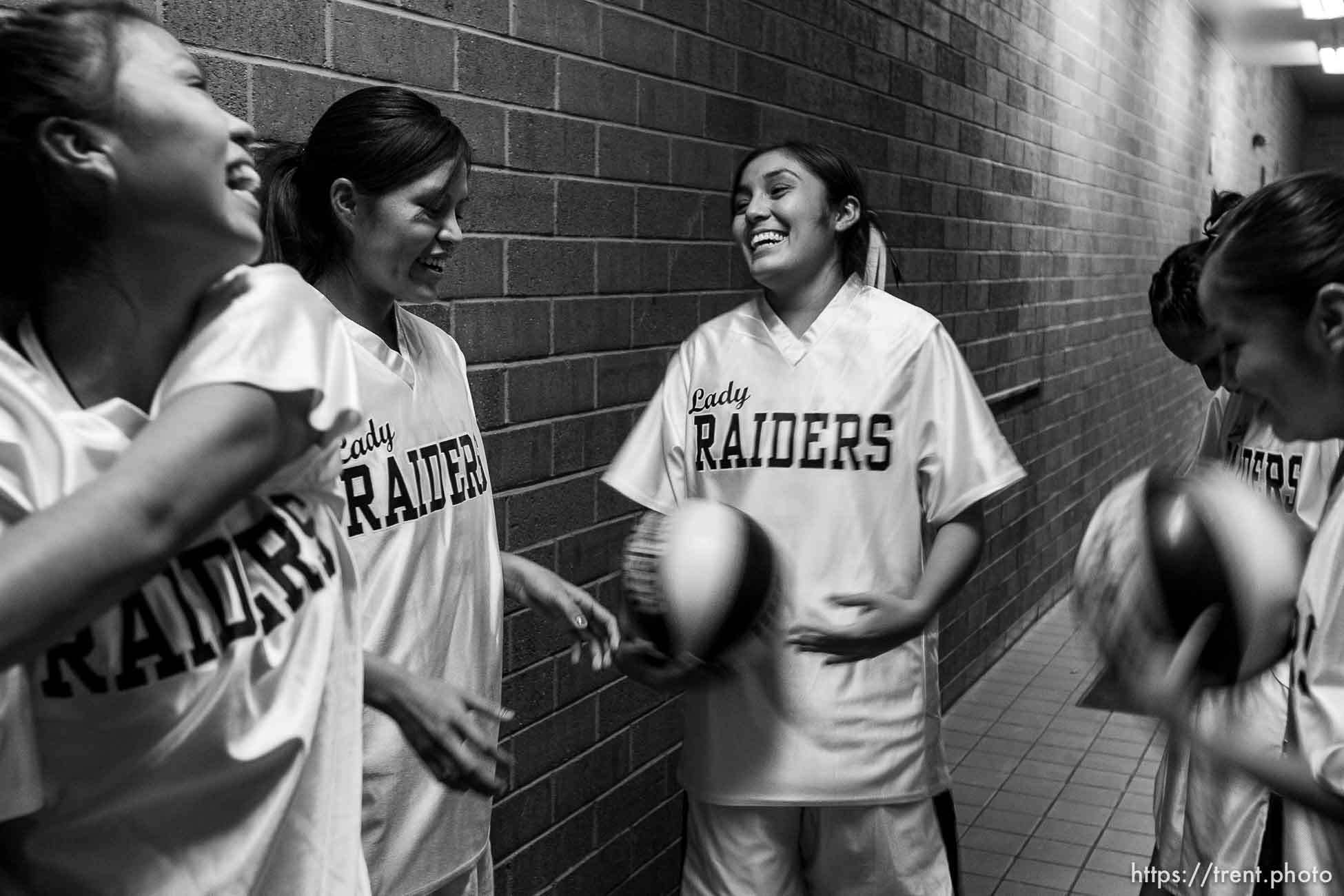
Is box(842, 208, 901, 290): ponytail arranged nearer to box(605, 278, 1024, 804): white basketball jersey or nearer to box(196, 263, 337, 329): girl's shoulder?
box(605, 278, 1024, 804): white basketball jersey

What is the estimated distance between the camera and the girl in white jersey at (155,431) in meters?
1.05

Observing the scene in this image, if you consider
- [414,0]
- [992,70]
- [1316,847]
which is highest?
[992,70]

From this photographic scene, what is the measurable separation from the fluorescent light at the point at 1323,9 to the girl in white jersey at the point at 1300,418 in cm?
1036

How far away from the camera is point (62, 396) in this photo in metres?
1.10

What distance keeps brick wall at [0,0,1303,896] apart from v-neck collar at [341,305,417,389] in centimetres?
39

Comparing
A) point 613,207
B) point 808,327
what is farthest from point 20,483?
point 613,207

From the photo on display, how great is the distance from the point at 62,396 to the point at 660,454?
1616 millimetres

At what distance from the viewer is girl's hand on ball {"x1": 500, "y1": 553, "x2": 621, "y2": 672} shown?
2.12 meters

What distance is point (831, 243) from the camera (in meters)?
2.62

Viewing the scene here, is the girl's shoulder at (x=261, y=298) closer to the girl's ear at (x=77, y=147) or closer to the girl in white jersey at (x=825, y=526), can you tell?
the girl's ear at (x=77, y=147)

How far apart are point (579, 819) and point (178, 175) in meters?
2.23

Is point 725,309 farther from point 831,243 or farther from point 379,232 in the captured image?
point 379,232

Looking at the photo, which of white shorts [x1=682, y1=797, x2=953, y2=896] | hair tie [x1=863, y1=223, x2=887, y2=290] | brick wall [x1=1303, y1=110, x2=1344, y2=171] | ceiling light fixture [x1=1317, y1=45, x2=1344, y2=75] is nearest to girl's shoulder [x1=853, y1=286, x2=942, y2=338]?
hair tie [x1=863, y1=223, x2=887, y2=290]

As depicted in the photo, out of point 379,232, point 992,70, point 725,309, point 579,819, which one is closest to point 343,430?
point 379,232
